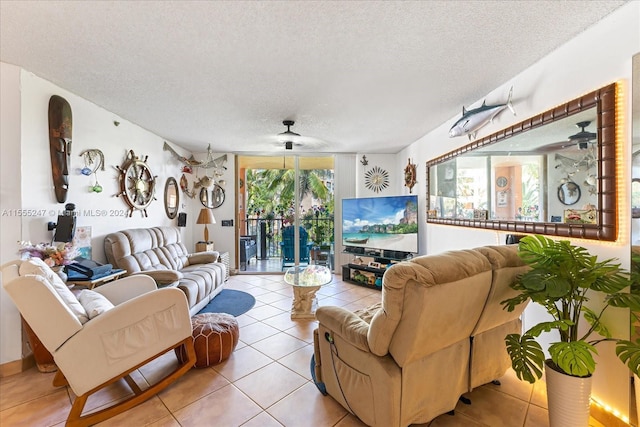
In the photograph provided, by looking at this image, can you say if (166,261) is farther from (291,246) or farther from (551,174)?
(551,174)

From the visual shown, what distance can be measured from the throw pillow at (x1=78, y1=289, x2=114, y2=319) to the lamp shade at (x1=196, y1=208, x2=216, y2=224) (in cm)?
272

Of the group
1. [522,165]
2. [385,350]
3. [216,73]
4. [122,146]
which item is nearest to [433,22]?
[522,165]

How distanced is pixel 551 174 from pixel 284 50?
6.99 ft

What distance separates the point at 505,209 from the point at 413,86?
4.59 feet

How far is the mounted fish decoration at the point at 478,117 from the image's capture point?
232 cm

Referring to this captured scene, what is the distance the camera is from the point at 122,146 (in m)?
3.35

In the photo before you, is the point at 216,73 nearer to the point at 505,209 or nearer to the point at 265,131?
the point at 265,131

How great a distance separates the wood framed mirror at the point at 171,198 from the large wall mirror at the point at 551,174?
4336mm

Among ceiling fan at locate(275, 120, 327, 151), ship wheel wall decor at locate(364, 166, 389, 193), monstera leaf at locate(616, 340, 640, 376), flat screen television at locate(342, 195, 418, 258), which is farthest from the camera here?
ship wheel wall decor at locate(364, 166, 389, 193)

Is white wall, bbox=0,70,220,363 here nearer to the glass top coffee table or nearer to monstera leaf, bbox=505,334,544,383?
the glass top coffee table

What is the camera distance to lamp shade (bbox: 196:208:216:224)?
4.75 metres

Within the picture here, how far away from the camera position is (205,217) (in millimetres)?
4770

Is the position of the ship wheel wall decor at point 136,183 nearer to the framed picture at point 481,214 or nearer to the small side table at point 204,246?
the small side table at point 204,246

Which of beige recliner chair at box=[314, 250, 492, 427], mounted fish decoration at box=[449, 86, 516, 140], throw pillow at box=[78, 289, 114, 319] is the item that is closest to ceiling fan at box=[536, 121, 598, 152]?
mounted fish decoration at box=[449, 86, 516, 140]
